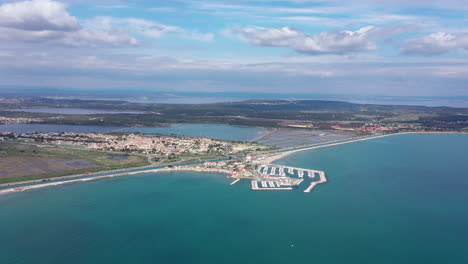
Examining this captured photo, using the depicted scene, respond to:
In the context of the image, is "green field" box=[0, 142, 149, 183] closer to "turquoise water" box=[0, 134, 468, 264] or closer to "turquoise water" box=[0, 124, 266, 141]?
"turquoise water" box=[0, 134, 468, 264]

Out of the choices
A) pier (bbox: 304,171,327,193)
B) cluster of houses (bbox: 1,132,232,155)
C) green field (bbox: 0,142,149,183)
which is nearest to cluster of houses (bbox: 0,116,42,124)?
cluster of houses (bbox: 1,132,232,155)

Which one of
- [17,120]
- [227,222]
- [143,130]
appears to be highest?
[17,120]

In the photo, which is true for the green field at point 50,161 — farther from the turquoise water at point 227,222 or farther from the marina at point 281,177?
the marina at point 281,177

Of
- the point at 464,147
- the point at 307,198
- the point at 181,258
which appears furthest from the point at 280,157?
the point at 464,147

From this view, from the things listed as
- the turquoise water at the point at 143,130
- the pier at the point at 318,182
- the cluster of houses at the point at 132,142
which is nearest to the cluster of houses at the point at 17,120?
the turquoise water at the point at 143,130

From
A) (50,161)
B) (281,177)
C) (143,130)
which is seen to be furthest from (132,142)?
(281,177)

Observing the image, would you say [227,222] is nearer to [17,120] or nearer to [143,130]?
[143,130]
